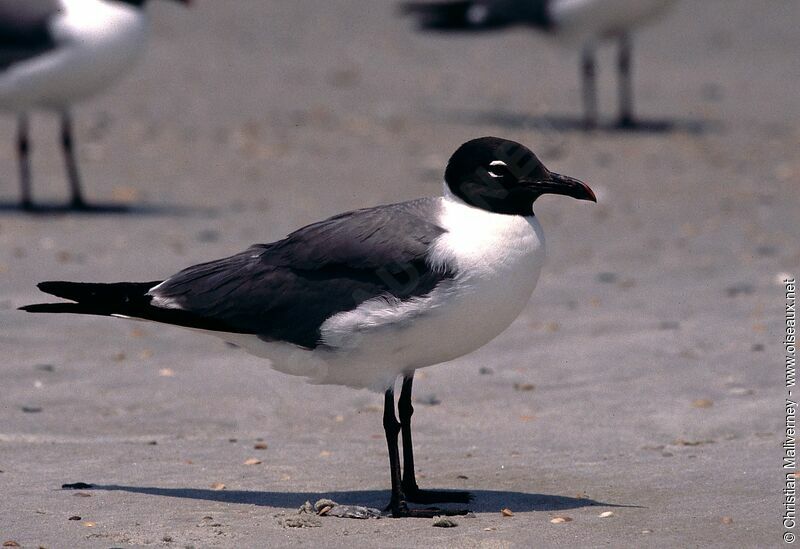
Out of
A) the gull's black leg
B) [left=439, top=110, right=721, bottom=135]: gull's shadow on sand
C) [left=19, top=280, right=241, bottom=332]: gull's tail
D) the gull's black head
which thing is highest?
the gull's black head

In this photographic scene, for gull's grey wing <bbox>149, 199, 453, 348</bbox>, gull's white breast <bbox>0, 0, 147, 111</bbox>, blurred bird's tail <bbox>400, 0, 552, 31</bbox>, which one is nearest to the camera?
gull's grey wing <bbox>149, 199, 453, 348</bbox>

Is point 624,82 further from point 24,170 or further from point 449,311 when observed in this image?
point 449,311

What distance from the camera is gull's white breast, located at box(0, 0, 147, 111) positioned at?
1030 cm

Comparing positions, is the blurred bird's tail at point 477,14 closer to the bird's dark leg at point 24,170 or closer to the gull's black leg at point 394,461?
the bird's dark leg at point 24,170

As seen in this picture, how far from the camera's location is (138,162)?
40.3 ft

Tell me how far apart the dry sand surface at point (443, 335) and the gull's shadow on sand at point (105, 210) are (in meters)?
0.05

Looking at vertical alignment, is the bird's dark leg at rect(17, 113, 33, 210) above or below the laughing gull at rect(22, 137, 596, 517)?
below

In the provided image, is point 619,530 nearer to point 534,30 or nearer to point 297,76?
point 534,30

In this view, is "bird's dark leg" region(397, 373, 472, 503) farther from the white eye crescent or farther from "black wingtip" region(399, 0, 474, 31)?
"black wingtip" region(399, 0, 474, 31)

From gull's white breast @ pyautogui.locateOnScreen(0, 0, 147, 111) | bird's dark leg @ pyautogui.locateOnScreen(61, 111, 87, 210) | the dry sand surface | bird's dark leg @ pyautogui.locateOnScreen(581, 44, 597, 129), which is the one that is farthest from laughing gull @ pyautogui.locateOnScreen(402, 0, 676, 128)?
bird's dark leg @ pyautogui.locateOnScreen(61, 111, 87, 210)

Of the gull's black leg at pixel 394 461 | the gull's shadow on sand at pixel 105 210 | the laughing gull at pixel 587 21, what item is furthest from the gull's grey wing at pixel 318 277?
the laughing gull at pixel 587 21

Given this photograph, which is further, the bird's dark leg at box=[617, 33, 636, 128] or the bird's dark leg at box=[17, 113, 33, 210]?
the bird's dark leg at box=[617, 33, 636, 128]

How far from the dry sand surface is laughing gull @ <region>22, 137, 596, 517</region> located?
1.68 ft

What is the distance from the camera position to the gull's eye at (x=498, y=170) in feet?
16.0
